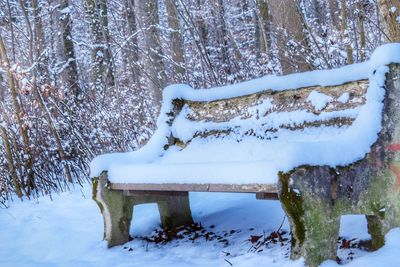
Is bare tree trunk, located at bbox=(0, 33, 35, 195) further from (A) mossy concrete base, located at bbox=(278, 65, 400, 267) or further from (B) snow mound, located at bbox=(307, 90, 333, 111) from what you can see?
(A) mossy concrete base, located at bbox=(278, 65, 400, 267)

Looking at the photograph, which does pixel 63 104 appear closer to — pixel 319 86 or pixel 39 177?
pixel 39 177

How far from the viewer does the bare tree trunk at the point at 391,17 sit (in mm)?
4613

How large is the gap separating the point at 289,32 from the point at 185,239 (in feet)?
12.3

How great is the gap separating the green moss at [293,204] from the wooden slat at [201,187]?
89mm

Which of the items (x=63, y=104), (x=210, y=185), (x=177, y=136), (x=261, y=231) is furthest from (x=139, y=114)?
(x=210, y=185)

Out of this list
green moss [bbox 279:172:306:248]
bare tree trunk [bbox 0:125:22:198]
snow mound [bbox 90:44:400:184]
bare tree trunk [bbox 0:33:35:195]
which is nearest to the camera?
green moss [bbox 279:172:306:248]

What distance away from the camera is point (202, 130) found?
13.7ft

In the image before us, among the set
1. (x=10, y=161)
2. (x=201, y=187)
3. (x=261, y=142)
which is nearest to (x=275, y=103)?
(x=261, y=142)

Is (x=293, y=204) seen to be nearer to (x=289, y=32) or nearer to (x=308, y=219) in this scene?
(x=308, y=219)

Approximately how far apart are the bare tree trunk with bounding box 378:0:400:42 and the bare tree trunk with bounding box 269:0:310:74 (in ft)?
5.58

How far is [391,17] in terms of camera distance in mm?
4672

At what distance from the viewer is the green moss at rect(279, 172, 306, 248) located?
97.8 inches

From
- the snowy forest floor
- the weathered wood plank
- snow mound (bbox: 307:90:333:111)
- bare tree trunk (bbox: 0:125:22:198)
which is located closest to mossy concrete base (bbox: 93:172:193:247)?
the snowy forest floor

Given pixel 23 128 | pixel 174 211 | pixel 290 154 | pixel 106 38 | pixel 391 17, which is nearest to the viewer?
pixel 290 154
